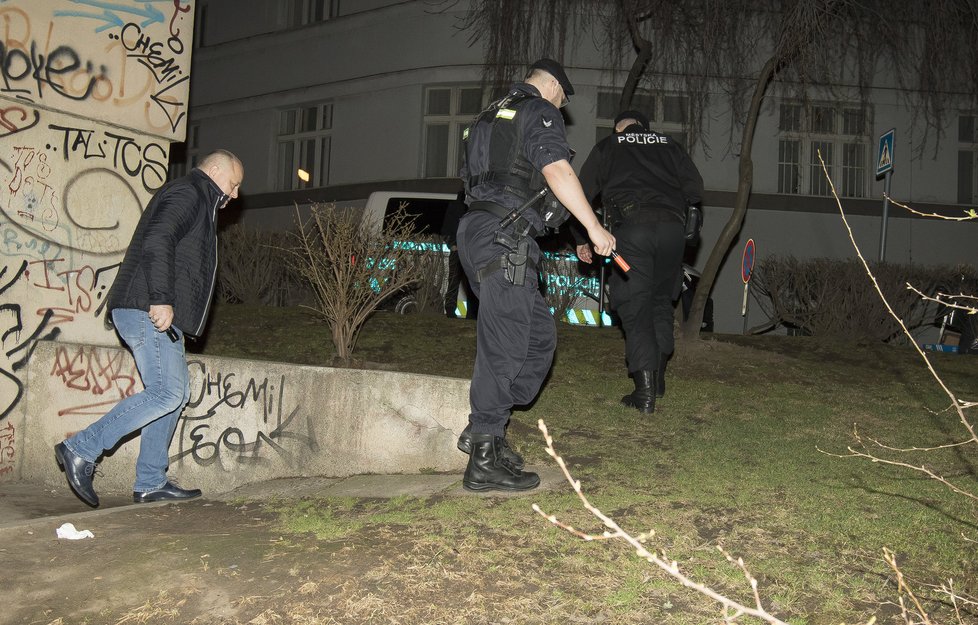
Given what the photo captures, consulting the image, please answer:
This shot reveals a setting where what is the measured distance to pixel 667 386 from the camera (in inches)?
262

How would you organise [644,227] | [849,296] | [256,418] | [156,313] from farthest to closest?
[849,296]
[644,227]
[256,418]
[156,313]

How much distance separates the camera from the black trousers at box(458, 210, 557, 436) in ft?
13.7

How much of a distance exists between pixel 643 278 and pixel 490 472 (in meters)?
2.16

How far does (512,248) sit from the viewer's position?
13.6 ft

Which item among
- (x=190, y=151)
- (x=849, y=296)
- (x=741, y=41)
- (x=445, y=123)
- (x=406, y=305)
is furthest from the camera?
(x=190, y=151)

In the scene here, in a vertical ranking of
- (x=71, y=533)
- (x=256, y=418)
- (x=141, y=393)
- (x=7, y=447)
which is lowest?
(x=71, y=533)

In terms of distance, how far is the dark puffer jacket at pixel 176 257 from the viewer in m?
4.53

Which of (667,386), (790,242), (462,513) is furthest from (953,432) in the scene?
(790,242)

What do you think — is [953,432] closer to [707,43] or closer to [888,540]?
[888,540]

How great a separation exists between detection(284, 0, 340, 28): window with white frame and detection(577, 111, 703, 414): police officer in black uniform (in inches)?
519

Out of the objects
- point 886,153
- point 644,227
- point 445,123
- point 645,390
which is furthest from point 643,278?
point 445,123

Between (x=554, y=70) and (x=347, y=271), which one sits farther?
(x=347, y=271)

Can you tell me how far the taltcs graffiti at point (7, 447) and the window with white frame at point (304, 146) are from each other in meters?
12.4

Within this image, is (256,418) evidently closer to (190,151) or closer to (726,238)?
(726,238)
